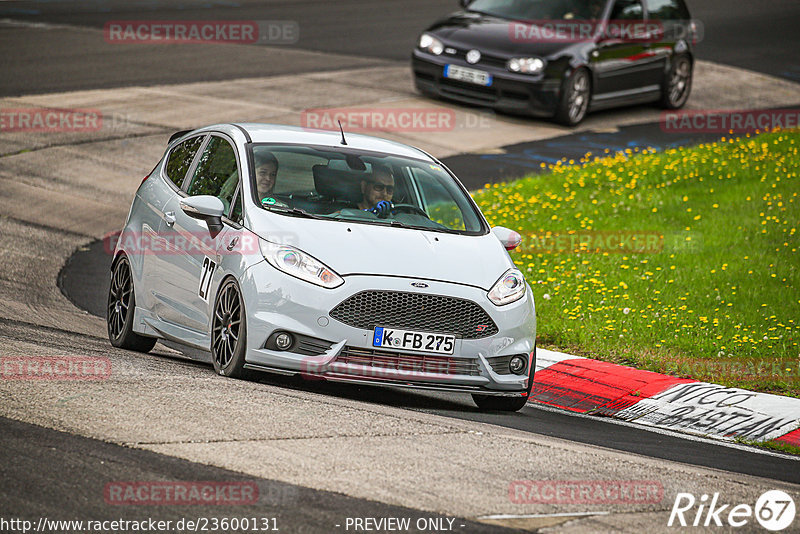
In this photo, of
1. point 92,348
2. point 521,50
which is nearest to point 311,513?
point 92,348

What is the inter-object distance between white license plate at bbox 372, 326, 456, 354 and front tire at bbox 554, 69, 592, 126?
12712 millimetres

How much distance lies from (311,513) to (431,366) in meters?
2.62

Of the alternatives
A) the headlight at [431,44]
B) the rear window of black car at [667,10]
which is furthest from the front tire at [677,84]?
the headlight at [431,44]

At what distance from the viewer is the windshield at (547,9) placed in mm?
20688

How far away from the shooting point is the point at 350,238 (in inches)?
316

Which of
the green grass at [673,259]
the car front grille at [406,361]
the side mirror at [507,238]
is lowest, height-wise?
the green grass at [673,259]

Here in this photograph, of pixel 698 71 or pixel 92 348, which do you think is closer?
pixel 92 348

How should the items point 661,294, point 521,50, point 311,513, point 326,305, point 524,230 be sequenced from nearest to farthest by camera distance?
point 311,513, point 326,305, point 661,294, point 524,230, point 521,50

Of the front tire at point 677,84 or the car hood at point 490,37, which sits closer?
the car hood at point 490,37

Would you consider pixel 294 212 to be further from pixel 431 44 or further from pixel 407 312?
pixel 431 44

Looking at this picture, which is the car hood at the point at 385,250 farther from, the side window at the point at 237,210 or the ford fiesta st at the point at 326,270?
the side window at the point at 237,210

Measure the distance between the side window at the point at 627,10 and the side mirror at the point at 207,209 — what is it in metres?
13.8

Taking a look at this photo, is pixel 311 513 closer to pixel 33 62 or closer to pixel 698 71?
pixel 33 62

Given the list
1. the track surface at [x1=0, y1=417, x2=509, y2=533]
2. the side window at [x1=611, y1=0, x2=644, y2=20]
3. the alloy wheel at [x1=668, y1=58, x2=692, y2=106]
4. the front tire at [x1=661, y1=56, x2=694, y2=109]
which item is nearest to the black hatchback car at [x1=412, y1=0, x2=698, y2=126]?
the side window at [x1=611, y1=0, x2=644, y2=20]
